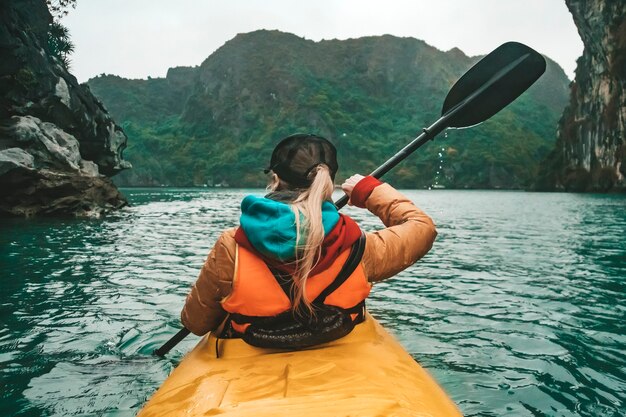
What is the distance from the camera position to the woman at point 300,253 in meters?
2.16

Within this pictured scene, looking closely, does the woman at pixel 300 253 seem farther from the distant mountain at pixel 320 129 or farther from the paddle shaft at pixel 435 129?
the distant mountain at pixel 320 129

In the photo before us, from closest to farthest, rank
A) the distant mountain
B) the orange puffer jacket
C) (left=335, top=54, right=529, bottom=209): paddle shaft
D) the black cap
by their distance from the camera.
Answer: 1. the orange puffer jacket
2. the black cap
3. (left=335, top=54, right=529, bottom=209): paddle shaft
4. the distant mountain

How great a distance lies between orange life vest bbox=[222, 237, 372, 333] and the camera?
222cm

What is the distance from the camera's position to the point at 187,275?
9.09 m

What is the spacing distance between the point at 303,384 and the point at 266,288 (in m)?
0.46

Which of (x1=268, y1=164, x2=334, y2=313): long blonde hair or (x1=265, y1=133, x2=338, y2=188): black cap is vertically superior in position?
(x1=265, y1=133, x2=338, y2=188): black cap

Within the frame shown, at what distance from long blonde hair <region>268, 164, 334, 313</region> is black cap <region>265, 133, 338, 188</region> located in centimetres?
9

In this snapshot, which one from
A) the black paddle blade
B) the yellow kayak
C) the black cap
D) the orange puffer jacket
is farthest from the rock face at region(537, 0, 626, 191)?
the black cap

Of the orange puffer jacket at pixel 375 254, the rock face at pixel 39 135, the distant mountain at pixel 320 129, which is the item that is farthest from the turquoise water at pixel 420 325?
the distant mountain at pixel 320 129

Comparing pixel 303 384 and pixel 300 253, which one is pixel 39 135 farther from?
pixel 303 384

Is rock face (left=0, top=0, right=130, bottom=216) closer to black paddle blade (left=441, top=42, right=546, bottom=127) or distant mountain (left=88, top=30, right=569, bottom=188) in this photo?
black paddle blade (left=441, top=42, right=546, bottom=127)

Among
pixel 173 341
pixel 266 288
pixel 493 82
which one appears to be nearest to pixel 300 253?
pixel 266 288

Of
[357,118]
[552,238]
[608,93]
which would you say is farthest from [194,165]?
[552,238]

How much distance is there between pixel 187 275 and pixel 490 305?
17.6ft
